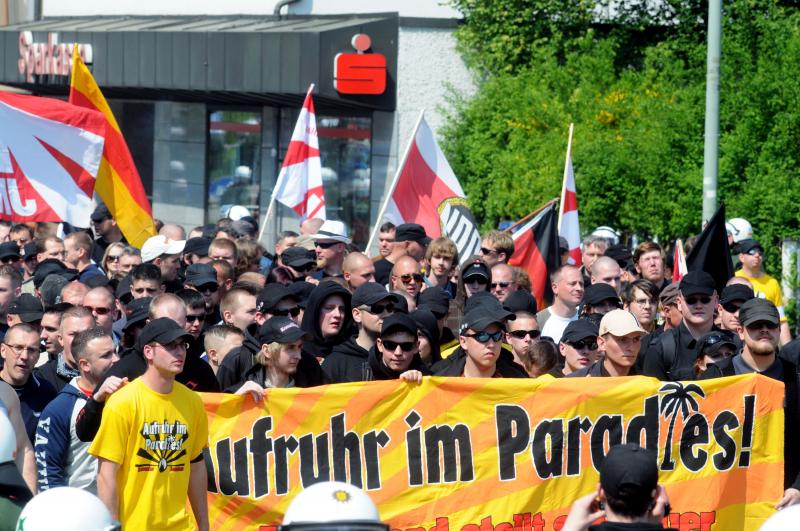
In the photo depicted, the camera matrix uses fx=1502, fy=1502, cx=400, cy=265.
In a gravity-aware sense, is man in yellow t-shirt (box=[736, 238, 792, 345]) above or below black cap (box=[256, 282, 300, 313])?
below

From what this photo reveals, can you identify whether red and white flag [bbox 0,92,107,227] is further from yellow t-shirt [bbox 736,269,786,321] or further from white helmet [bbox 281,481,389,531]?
white helmet [bbox 281,481,389,531]

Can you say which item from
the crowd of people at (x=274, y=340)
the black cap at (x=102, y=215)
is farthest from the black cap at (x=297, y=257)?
the black cap at (x=102, y=215)

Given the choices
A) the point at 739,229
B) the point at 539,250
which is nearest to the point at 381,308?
the point at 539,250

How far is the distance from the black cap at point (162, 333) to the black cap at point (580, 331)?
8.22 ft

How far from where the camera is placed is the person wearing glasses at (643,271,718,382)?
29.3ft

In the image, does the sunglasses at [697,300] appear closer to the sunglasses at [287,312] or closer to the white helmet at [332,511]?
the sunglasses at [287,312]

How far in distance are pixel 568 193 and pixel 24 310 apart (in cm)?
669

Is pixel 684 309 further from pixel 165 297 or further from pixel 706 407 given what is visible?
pixel 165 297

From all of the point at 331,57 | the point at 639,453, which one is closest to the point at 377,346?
the point at 639,453

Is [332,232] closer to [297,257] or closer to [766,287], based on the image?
[297,257]

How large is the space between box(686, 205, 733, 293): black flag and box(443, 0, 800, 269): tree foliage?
4.24m

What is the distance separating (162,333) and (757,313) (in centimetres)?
327

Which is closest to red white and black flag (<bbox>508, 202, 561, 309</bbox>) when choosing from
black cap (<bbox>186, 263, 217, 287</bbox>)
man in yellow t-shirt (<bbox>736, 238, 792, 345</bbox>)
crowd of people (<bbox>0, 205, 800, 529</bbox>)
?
crowd of people (<bbox>0, 205, 800, 529</bbox>)

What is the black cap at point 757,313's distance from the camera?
8.08m
